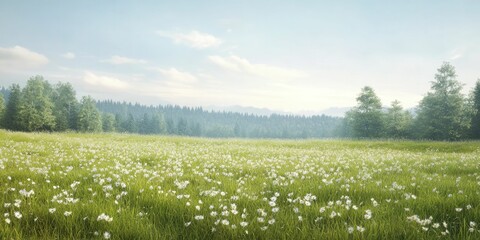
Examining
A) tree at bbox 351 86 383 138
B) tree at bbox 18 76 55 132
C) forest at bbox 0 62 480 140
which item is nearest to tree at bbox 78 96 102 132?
forest at bbox 0 62 480 140

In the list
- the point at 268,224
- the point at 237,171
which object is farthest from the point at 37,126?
the point at 268,224

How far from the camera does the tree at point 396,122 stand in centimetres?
7056

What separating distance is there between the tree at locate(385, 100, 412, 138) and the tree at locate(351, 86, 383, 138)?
2.07 metres

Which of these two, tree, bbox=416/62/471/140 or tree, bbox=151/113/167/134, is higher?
tree, bbox=416/62/471/140

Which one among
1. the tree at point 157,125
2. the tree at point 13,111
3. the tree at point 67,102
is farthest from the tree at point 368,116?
the tree at point 157,125

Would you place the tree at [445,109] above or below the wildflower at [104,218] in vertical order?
above

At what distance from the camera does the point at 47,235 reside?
379 centimetres

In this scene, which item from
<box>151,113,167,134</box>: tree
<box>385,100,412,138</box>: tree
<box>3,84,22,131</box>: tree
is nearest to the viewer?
<box>385,100,412,138</box>: tree

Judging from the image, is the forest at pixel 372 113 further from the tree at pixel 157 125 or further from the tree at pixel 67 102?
the tree at pixel 157 125

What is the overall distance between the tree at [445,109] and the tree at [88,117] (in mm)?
83771

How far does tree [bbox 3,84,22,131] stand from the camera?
2996 inches

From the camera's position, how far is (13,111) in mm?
80312

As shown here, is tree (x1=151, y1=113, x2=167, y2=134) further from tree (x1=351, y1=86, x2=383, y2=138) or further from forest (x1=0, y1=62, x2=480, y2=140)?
tree (x1=351, y1=86, x2=383, y2=138)

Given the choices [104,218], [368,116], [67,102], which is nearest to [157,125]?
[67,102]
